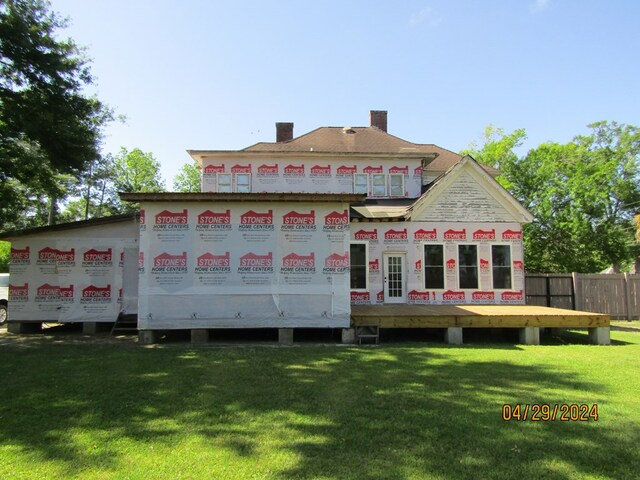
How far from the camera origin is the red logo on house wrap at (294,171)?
56.9 ft

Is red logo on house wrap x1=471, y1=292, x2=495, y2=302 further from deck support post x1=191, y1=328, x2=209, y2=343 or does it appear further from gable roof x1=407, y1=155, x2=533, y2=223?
deck support post x1=191, y1=328, x2=209, y2=343

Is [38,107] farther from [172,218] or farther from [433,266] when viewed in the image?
[433,266]

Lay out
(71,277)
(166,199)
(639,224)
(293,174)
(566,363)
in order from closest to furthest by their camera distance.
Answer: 1. (566,363)
2. (166,199)
3. (71,277)
4. (293,174)
5. (639,224)

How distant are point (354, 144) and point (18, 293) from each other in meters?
14.7

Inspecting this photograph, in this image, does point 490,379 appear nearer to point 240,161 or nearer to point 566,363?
point 566,363

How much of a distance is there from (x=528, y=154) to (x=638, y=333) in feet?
52.2

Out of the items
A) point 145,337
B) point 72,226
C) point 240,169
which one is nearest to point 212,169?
point 240,169

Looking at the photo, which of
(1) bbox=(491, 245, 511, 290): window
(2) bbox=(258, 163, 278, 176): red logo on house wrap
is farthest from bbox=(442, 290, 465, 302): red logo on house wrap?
(2) bbox=(258, 163, 278, 176): red logo on house wrap

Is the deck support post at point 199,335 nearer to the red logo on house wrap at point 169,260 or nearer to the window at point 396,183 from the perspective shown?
the red logo on house wrap at point 169,260

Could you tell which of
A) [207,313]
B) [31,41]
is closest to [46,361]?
[207,313]

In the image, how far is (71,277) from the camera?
478 inches

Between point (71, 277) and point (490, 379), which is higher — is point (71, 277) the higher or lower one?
the higher one

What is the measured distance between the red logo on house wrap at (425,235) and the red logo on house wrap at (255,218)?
628 centimetres

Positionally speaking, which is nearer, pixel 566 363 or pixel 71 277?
pixel 566 363
